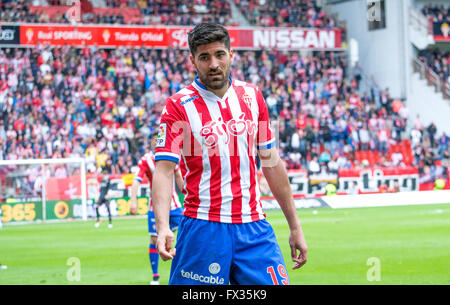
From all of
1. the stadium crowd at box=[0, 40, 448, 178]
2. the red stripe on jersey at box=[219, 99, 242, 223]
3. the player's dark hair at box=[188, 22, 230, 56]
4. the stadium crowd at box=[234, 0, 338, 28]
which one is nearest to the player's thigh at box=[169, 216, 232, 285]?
the red stripe on jersey at box=[219, 99, 242, 223]

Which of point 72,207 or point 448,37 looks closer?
point 72,207

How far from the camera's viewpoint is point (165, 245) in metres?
4.02

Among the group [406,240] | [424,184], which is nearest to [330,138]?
[424,184]

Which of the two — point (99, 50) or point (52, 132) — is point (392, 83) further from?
point (52, 132)

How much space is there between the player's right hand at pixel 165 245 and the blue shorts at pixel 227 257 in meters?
0.26

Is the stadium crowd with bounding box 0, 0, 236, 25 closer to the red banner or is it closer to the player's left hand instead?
the red banner

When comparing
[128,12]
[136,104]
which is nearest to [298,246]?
[136,104]

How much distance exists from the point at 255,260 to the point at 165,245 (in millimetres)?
566

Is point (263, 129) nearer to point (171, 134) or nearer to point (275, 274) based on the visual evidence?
point (171, 134)

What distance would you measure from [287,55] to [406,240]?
2111 centimetres

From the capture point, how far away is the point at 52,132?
2631cm

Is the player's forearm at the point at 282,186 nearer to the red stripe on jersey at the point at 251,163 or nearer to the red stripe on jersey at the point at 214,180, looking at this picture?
the red stripe on jersey at the point at 251,163

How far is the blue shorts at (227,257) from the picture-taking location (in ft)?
13.8

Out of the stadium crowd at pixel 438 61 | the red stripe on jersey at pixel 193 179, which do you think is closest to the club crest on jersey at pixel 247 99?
the red stripe on jersey at pixel 193 179
